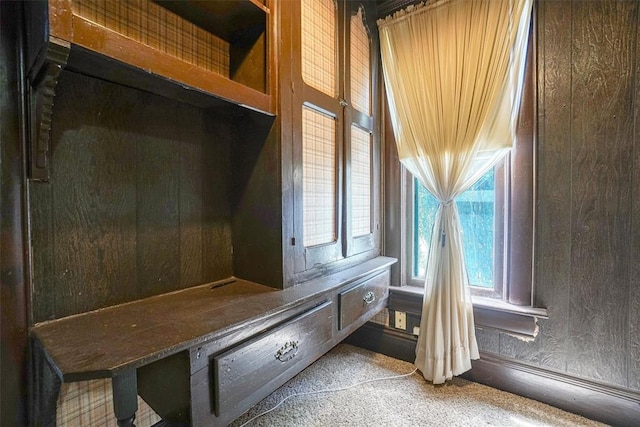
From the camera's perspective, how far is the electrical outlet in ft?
6.44

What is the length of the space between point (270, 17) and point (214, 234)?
0.95 m

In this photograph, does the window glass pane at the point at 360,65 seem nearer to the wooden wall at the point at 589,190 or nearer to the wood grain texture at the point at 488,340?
the wooden wall at the point at 589,190

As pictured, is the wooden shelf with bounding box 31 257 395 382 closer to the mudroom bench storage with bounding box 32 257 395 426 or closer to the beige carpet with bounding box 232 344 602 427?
the mudroom bench storage with bounding box 32 257 395 426

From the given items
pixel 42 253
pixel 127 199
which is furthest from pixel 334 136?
pixel 42 253

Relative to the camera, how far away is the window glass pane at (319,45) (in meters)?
1.39

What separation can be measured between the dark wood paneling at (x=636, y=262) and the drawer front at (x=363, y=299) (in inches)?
45.1

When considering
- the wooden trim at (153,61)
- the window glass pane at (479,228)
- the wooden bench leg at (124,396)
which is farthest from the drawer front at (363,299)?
the wooden trim at (153,61)

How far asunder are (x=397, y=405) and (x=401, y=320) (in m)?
0.55

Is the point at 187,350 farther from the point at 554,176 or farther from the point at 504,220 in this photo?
the point at 554,176

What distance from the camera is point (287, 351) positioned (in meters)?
1.11

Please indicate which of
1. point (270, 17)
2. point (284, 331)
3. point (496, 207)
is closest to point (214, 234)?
point (284, 331)

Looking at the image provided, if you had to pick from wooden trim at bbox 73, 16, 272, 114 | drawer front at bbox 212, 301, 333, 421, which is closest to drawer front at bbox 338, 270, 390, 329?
drawer front at bbox 212, 301, 333, 421

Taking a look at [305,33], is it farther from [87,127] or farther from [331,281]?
[331,281]

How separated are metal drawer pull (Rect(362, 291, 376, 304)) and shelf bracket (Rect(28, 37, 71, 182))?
1418mm
